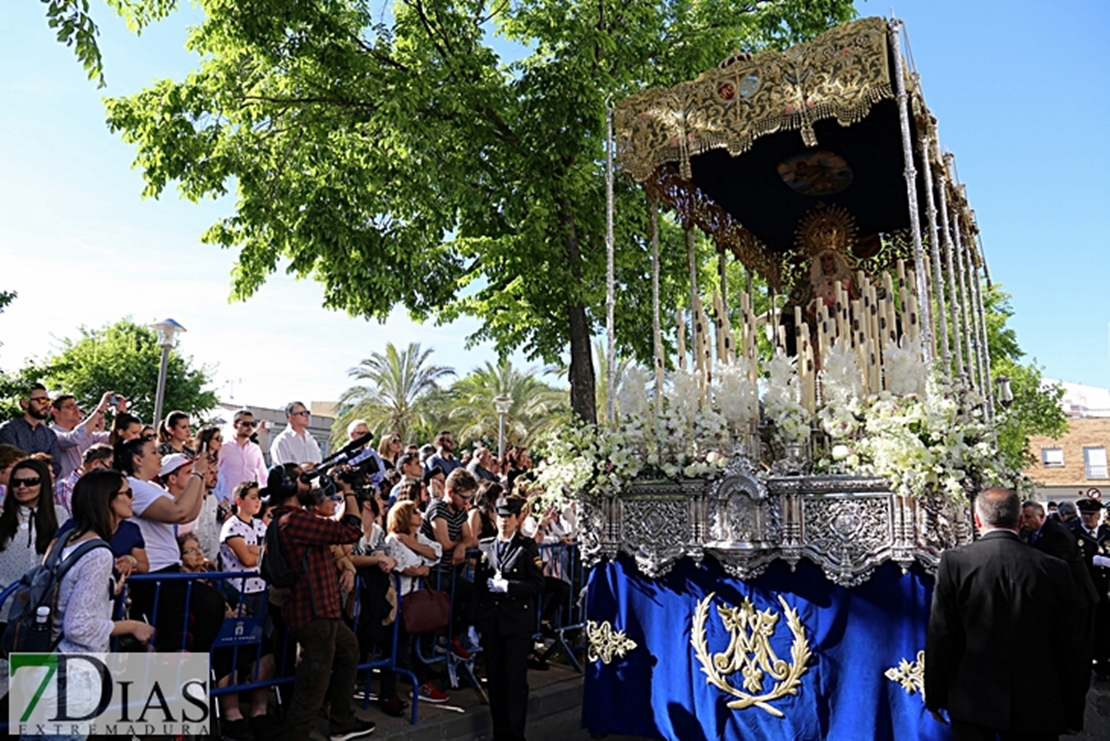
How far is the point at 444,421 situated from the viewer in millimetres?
34844

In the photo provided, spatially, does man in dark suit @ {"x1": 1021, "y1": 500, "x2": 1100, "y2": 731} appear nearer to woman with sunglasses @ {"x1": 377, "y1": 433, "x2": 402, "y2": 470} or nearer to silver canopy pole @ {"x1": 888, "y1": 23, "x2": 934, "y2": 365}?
silver canopy pole @ {"x1": 888, "y1": 23, "x2": 934, "y2": 365}

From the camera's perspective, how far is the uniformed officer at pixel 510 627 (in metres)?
6.01

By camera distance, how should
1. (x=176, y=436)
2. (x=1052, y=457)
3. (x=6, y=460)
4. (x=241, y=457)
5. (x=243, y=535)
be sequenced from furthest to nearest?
(x=1052, y=457)
(x=241, y=457)
(x=176, y=436)
(x=243, y=535)
(x=6, y=460)

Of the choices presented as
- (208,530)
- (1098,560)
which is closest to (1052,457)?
(1098,560)

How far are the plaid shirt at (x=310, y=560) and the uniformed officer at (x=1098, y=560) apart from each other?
26.3 ft

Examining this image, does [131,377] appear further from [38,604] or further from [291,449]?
[38,604]

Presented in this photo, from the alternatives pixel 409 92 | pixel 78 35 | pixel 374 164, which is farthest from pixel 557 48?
pixel 78 35

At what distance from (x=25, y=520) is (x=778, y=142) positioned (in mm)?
6498

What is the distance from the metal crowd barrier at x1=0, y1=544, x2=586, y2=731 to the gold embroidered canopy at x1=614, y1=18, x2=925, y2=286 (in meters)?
3.89

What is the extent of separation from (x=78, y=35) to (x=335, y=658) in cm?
453

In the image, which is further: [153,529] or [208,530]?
[208,530]

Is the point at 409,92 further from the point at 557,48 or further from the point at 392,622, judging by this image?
the point at 392,622

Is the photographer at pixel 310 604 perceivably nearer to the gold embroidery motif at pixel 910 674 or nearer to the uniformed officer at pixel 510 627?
the uniformed officer at pixel 510 627

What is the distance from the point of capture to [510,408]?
33781 mm
